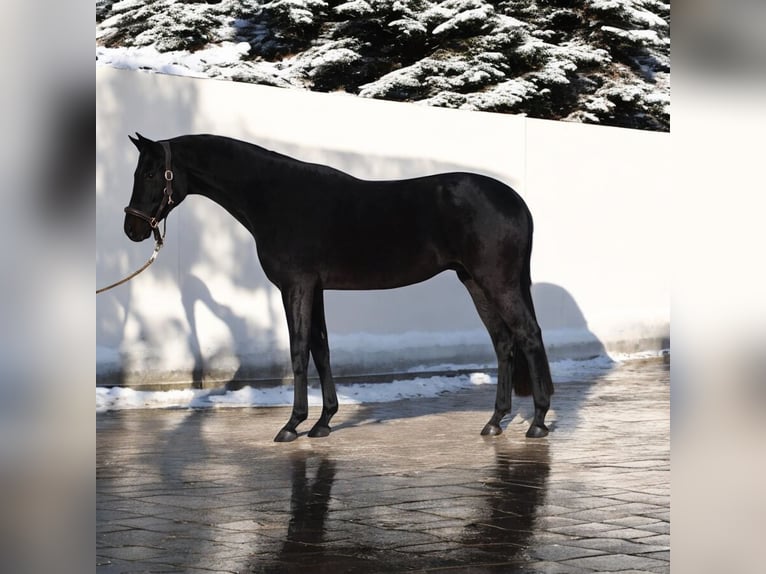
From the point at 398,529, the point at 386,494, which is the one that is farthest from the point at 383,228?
the point at 398,529

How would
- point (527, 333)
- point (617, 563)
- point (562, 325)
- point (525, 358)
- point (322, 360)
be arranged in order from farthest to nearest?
point (562, 325) → point (322, 360) → point (525, 358) → point (527, 333) → point (617, 563)

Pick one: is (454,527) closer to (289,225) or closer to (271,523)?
(271,523)

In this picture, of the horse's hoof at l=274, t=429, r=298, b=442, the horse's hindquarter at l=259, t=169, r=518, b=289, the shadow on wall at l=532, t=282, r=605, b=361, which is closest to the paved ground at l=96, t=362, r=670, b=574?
the horse's hoof at l=274, t=429, r=298, b=442

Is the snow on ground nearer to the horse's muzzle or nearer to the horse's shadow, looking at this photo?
the horse's muzzle

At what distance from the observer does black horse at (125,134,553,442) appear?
273 inches

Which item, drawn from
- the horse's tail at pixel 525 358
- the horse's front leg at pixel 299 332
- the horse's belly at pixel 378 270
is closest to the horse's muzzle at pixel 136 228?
the horse's front leg at pixel 299 332

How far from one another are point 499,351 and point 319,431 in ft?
4.48

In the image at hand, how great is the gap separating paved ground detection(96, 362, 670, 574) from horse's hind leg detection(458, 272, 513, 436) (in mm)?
186

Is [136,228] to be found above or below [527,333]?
above

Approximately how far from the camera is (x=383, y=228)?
23.1 feet

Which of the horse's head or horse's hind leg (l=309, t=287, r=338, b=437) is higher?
the horse's head

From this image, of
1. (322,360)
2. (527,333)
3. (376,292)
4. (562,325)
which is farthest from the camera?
(562,325)

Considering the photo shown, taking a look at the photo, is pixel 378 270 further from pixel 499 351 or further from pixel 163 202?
pixel 163 202

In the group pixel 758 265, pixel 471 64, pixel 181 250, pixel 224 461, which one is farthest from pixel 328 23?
pixel 758 265
